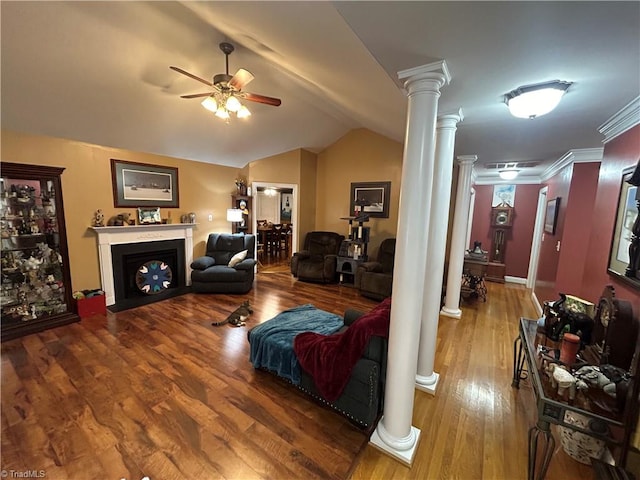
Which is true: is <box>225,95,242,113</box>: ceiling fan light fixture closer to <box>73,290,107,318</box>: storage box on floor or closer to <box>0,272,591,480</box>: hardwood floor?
<box>0,272,591,480</box>: hardwood floor

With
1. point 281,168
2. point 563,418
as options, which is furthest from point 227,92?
point 563,418

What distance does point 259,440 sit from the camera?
1736 millimetres

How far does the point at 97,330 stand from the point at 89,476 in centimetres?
214

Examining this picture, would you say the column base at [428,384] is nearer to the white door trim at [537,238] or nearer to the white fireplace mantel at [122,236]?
A: the white door trim at [537,238]

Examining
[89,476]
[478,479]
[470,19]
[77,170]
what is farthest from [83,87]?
[478,479]

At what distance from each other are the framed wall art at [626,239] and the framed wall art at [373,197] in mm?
3583

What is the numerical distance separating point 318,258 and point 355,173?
81.7 inches

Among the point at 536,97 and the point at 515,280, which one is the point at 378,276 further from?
the point at 515,280

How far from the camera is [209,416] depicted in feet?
6.27

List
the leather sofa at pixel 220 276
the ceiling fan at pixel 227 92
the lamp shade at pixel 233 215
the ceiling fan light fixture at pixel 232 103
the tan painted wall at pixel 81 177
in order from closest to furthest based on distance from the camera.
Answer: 1. the ceiling fan at pixel 227 92
2. the ceiling fan light fixture at pixel 232 103
3. the tan painted wall at pixel 81 177
4. the leather sofa at pixel 220 276
5. the lamp shade at pixel 233 215

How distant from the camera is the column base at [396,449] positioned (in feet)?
5.28

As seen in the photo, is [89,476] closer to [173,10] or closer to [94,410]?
[94,410]

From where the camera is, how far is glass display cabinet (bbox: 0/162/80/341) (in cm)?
295

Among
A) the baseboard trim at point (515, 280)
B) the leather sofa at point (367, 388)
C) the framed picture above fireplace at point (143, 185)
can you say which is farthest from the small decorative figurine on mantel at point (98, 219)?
the baseboard trim at point (515, 280)
